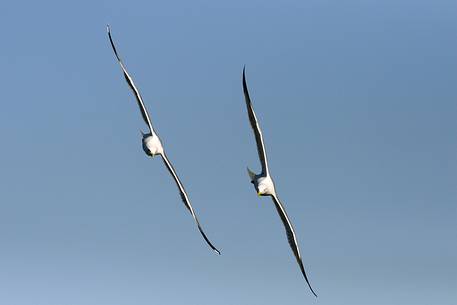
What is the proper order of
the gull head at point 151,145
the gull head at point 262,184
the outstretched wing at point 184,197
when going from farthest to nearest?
the outstretched wing at point 184,197 → the gull head at point 151,145 → the gull head at point 262,184

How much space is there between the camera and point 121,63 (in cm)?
8219

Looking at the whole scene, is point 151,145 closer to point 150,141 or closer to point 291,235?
point 150,141

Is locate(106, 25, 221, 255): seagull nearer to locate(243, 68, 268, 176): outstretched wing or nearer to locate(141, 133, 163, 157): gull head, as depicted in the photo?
locate(141, 133, 163, 157): gull head

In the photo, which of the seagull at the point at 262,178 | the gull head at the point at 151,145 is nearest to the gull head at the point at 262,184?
the seagull at the point at 262,178

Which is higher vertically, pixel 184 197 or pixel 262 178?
pixel 184 197

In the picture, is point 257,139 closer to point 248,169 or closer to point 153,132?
point 248,169

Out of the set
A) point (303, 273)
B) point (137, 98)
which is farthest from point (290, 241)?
point (137, 98)

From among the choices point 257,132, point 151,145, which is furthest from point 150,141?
point 257,132

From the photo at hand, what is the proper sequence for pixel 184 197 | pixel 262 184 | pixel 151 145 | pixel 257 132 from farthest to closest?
pixel 184 197 → pixel 151 145 → pixel 262 184 → pixel 257 132

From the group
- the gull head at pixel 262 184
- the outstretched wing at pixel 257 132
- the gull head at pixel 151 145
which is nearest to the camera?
the outstretched wing at pixel 257 132

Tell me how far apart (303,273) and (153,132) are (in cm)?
1394

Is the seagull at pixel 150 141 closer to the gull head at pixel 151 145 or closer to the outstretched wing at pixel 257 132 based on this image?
the gull head at pixel 151 145

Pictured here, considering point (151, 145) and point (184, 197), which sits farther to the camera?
point (184, 197)

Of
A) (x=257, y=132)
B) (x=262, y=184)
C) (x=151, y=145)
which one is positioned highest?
(x=151, y=145)
